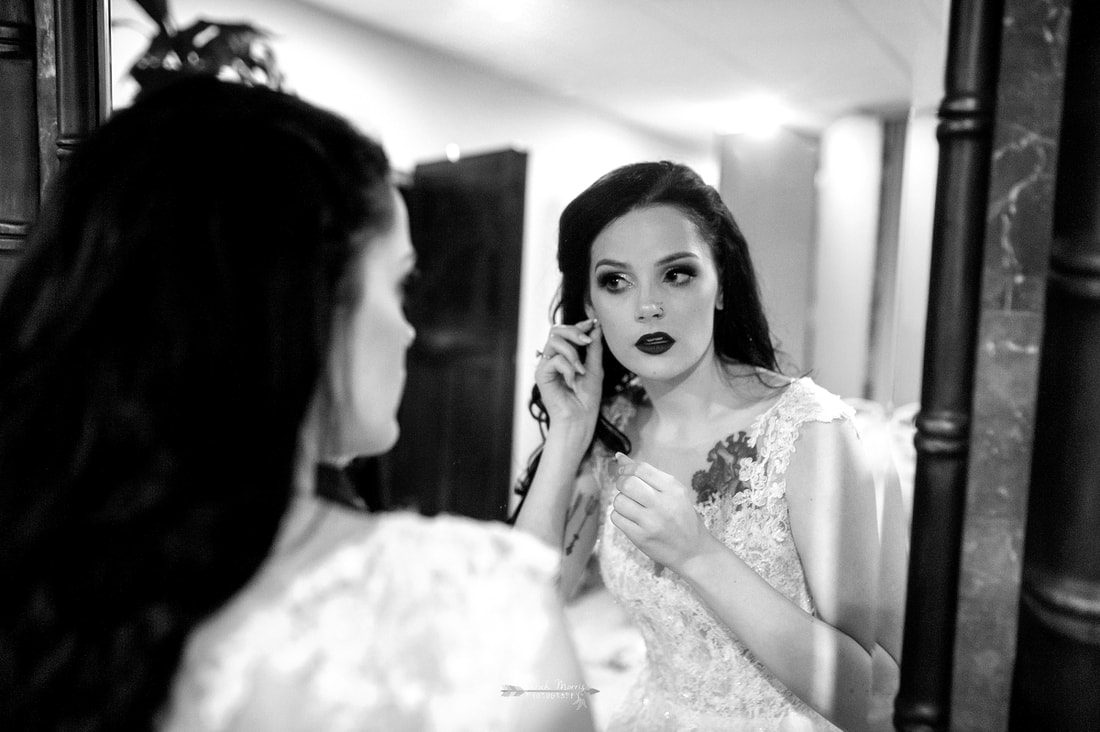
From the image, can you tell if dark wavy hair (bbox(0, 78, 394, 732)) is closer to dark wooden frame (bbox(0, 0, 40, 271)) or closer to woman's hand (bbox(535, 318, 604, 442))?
woman's hand (bbox(535, 318, 604, 442))

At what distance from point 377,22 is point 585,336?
47 cm

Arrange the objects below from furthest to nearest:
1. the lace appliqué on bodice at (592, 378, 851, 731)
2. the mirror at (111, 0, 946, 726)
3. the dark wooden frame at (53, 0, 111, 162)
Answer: the dark wooden frame at (53, 0, 111, 162)
the lace appliqué on bodice at (592, 378, 851, 731)
the mirror at (111, 0, 946, 726)

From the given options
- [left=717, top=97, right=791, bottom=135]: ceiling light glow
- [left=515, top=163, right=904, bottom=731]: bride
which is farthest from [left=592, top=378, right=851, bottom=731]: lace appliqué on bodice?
[left=717, top=97, right=791, bottom=135]: ceiling light glow

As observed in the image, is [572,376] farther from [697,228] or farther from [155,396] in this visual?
[155,396]

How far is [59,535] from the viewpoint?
64 centimetres

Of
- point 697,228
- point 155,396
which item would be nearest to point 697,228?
point 697,228

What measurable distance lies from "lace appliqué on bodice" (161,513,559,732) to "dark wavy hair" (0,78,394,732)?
3 cm

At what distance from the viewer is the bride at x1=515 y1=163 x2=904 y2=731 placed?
32.8 inches

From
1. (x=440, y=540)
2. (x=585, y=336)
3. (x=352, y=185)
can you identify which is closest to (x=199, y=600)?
(x=440, y=540)

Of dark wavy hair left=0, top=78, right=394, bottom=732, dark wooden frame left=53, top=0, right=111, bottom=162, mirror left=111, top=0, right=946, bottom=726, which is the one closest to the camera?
dark wavy hair left=0, top=78, right=394, bottom=732

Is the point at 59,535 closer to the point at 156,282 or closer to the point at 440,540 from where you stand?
the point at 156,282

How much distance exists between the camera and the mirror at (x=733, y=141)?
0.77 metres

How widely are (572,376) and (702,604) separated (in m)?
0.30

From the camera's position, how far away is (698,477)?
0.89 meters
